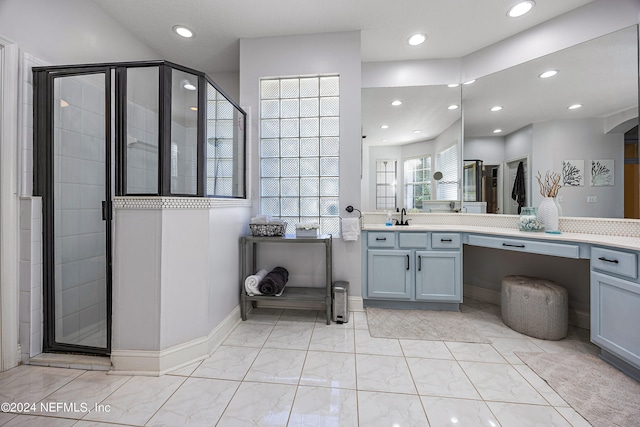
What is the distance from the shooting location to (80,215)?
1.90 meters

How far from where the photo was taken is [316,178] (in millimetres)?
2697

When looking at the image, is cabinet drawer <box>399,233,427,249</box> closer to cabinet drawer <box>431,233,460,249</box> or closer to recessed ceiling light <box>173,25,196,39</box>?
cabinet drawer <box>431,233,460,249</box>

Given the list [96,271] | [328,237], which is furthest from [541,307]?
[96,271]

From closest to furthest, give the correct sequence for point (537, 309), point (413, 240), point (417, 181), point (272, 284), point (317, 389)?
1. point (317, 389)
2. point (537, 309)
3. point (272, 284)
4. point (413, 240)
5. point (417, 181)

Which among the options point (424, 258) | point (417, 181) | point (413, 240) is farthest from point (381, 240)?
point (417, 181)

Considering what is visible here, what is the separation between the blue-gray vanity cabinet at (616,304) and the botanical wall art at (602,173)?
0.78m

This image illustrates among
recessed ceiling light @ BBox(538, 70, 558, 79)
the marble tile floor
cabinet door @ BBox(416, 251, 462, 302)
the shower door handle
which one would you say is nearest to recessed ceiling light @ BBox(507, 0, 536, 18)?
recessed ceiling light @ BBox(538, 70, 558, 79)

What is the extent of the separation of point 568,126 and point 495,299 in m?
1.87

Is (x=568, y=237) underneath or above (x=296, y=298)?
above

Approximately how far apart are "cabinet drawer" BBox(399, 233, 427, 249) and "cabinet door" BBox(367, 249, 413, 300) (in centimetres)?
8

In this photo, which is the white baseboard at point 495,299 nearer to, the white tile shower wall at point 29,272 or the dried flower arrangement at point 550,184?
the dried flower arrangement at point 550,184

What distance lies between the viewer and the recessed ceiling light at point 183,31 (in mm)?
Answer: 2535

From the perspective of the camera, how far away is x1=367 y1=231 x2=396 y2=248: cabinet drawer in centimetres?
267

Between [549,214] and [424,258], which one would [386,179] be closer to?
[424,258]
